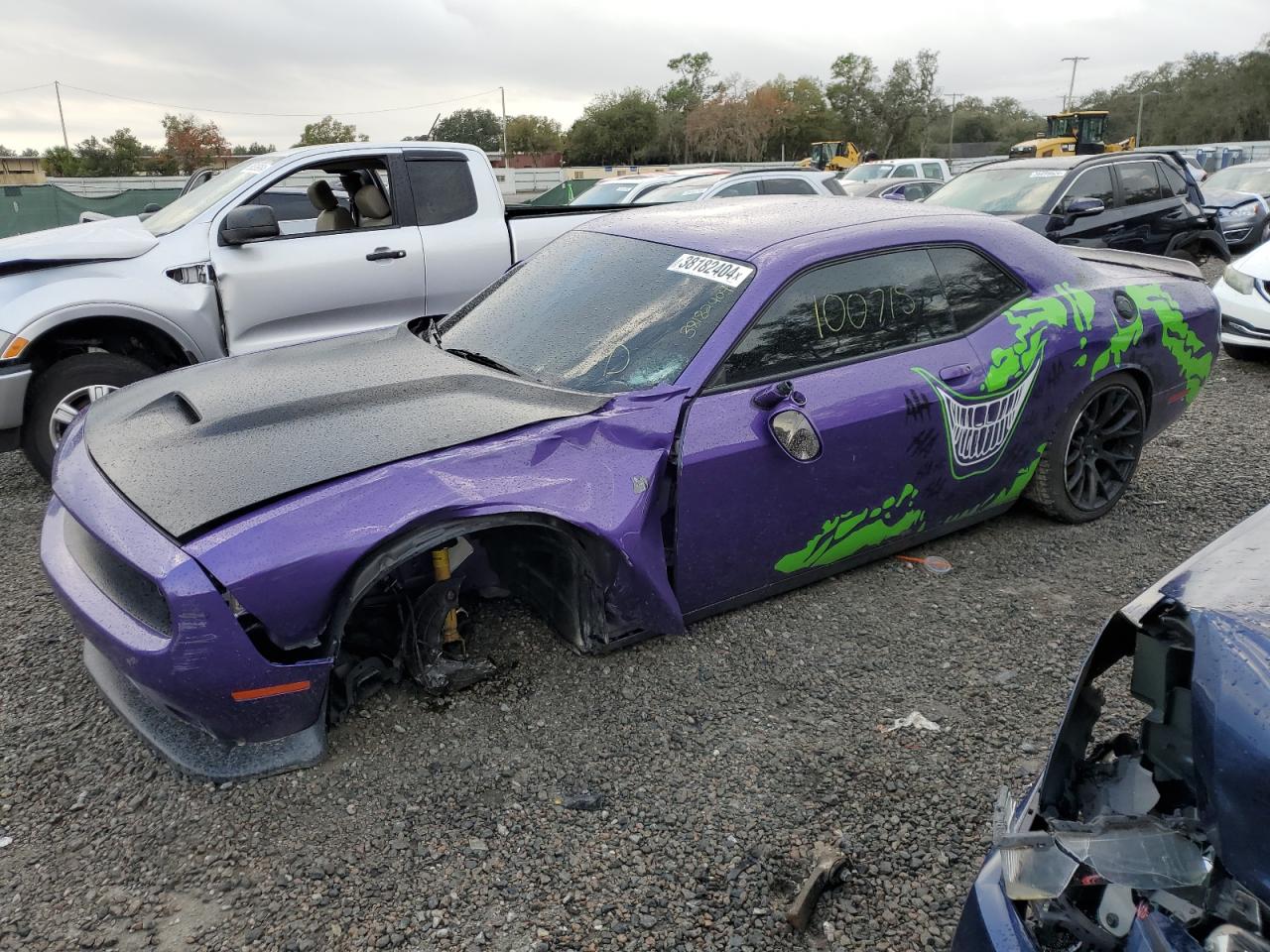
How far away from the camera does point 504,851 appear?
2.50 metres

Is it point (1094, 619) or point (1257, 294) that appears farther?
point (1257, 294)

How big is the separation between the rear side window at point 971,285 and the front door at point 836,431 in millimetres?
16

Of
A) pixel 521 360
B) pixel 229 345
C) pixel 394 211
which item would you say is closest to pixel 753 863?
pixel 521 360

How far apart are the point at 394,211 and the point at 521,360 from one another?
309 centimetres

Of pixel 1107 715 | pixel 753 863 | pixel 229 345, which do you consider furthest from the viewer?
pixel 229 345

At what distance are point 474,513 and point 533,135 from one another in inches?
3227

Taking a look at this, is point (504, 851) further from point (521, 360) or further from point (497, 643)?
point (521, 360)

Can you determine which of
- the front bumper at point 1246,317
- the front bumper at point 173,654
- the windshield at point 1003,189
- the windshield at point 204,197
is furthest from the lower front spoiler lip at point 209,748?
the windshield at point 1003,189

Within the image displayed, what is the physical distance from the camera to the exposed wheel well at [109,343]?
194 inches

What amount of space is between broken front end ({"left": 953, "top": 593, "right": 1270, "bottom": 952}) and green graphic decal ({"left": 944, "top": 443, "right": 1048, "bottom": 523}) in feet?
7.61

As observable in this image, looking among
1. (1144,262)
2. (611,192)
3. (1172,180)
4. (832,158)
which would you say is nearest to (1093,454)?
(1144,262)

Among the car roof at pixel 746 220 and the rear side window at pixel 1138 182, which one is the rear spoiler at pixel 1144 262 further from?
the rear side window at pixel 1138 182

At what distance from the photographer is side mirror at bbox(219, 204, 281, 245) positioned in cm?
534

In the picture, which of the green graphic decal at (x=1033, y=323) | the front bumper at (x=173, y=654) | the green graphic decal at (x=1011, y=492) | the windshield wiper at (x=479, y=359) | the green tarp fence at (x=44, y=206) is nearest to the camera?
the front bumper at (x=173, y=654)
